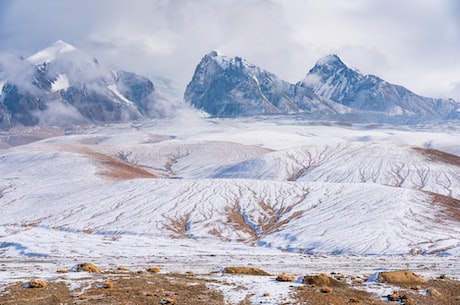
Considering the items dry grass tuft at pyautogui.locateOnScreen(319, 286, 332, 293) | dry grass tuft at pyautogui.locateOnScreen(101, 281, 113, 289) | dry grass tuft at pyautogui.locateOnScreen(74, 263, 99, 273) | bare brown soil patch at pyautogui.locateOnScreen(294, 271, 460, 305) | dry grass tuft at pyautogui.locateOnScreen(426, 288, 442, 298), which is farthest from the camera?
dry grass tuft at pyautogui.locateOnScreen(74, 263, 99, 273)

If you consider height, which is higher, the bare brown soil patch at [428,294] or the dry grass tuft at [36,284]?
the bare brown soil patch at [428,294]

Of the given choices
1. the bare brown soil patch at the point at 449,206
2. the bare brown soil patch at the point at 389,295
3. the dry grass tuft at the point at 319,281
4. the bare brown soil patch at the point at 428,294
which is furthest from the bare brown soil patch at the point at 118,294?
the bare brown soil patch at the point at 449,206

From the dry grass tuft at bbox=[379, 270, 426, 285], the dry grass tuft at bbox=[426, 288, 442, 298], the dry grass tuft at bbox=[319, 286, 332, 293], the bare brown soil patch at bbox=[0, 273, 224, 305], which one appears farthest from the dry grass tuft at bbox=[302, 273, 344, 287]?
the bare brown soil patch at bbox=[0, 273, 224, 305]

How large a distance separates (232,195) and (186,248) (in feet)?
249

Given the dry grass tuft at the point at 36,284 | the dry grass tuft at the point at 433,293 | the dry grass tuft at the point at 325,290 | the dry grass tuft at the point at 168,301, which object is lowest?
the dry grass tuft at the point at 36,284

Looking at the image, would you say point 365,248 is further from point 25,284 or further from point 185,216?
point 25,284

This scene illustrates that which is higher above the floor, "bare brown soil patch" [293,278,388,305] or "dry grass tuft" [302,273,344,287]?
"bare brown soil patch" [293,278,388,305]

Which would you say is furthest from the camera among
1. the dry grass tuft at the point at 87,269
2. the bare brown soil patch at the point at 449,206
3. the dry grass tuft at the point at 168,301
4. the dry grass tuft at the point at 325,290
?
the bare brown soil patch at the point at 449,206

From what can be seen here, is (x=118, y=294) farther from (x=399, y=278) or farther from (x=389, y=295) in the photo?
(x=399, y=278)

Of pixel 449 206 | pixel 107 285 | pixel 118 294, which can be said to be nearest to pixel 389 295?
pixel 118 294

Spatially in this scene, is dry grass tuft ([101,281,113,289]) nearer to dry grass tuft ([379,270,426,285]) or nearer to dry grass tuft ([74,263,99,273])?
dry grass tuft ([74,263,99,273])

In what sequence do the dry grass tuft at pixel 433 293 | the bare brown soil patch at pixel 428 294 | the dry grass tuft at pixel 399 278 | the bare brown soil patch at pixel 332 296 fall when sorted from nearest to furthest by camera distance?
the bare brown soil patch at pixel 332 296
the bare brown soil patch at pixel 428 294
the dry grass tuft at pixel 433 293
the dry grass tuft at pixel 399 278

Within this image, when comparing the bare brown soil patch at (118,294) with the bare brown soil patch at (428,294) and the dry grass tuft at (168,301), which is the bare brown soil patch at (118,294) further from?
the bare brown soil patch at (428,294)

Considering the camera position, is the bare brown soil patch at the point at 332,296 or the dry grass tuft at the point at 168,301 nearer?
the dry grass tuft at the point at 168,301
